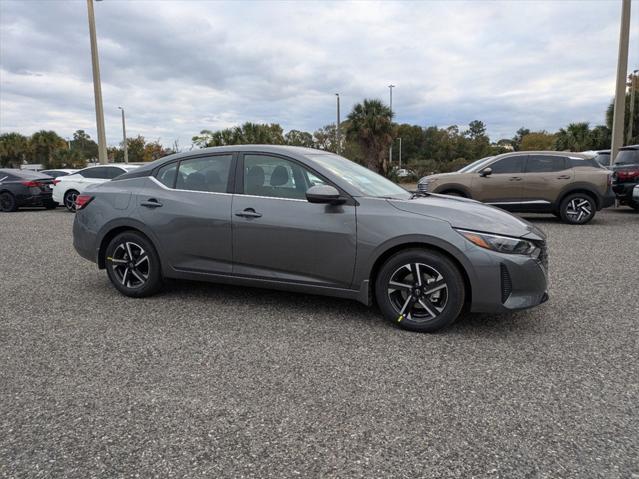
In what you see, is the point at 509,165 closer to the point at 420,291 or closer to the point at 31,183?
the point at 420,291

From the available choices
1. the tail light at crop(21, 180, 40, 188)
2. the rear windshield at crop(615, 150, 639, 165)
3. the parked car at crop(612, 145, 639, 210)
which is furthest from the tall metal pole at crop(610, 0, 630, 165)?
the tail light at crop(21, 180, 40, 188)

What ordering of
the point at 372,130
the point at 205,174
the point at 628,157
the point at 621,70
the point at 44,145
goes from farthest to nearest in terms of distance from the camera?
1. the point at 44,145
2. the point at 372,130
3. the point at 621,70
4. the point at 628,157
5. the point at 205,174

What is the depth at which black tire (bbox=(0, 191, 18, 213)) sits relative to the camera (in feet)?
48.4

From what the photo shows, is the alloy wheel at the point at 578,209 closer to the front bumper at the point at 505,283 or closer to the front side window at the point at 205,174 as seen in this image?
→ the front bumper at the point at 505,283

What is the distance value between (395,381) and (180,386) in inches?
53.6

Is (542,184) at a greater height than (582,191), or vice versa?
(542,184)

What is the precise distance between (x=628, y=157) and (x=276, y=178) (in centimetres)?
1059

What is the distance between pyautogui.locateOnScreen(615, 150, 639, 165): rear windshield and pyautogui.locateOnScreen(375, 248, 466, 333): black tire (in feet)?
32.9

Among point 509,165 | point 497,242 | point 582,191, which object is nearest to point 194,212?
point 497,242

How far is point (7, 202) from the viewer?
14.8m

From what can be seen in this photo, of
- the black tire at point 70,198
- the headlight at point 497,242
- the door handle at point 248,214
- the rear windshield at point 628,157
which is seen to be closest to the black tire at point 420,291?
the headlight at point 497,242

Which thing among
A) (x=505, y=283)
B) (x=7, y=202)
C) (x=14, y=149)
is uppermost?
(x=14, y=149)

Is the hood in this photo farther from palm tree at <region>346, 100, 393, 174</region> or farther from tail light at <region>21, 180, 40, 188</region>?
palm tree at <region>346, 100, 393, 174</region>

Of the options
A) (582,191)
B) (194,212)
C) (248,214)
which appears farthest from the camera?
(582,191)
